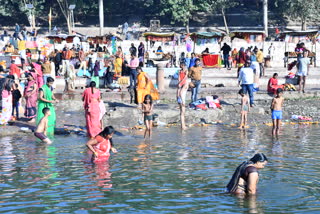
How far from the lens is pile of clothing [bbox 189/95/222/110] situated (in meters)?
20.7

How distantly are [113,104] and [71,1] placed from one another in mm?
35862

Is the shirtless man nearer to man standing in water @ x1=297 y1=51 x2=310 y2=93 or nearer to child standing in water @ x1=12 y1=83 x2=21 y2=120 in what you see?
child standing in water @ x1=12 y1=83 x2=21 y2=120

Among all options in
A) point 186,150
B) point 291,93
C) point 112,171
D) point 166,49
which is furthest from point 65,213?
point 166,49

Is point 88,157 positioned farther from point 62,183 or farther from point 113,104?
point 113,104

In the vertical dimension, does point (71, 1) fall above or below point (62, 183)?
above

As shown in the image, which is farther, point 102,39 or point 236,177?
point 102,39

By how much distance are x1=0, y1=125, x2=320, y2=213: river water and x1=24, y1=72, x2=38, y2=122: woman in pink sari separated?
5.93 feet

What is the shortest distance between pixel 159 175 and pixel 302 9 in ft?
135

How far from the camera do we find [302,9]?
166 feet

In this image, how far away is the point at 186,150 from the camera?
15.0 meters

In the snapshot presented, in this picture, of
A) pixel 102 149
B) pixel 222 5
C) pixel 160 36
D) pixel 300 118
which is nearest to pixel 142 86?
pixel 300 118

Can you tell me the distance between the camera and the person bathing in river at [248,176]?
32.3 feet

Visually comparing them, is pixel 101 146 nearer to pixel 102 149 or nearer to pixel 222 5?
pixel 102 149

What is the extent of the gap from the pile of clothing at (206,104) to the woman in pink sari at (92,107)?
5.09 meters
